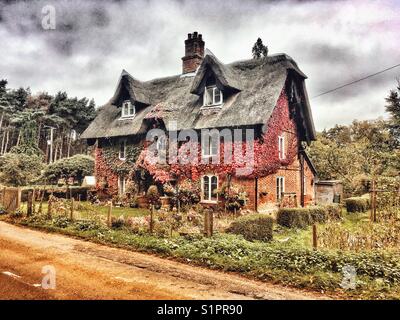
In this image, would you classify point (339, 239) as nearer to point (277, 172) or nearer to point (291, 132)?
point (277, 172)

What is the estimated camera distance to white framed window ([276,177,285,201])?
2028cm

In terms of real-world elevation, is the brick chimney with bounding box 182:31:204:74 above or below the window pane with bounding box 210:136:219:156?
above

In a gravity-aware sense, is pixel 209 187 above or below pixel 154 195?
above

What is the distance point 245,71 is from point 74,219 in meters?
14.3

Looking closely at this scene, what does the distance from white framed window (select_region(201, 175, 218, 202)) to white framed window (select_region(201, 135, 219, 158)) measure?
1343 millimetres

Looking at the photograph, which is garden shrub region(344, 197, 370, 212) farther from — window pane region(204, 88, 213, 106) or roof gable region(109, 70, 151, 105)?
roof gable region(109, 70, 151, 105)

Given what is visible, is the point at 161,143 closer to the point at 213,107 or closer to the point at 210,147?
the point at 210,147

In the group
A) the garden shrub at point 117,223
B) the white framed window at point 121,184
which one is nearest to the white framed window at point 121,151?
the white framed window at point 121,184

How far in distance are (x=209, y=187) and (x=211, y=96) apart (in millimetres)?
5994

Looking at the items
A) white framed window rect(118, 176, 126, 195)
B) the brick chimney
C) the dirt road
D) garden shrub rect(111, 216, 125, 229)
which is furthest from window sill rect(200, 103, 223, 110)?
the dirt road

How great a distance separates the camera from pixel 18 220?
15.3m

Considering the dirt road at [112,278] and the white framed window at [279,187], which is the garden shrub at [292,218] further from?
the dirt road at [112,278]

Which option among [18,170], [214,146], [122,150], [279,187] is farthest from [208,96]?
[18,170]

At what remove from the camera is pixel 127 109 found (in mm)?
25031
